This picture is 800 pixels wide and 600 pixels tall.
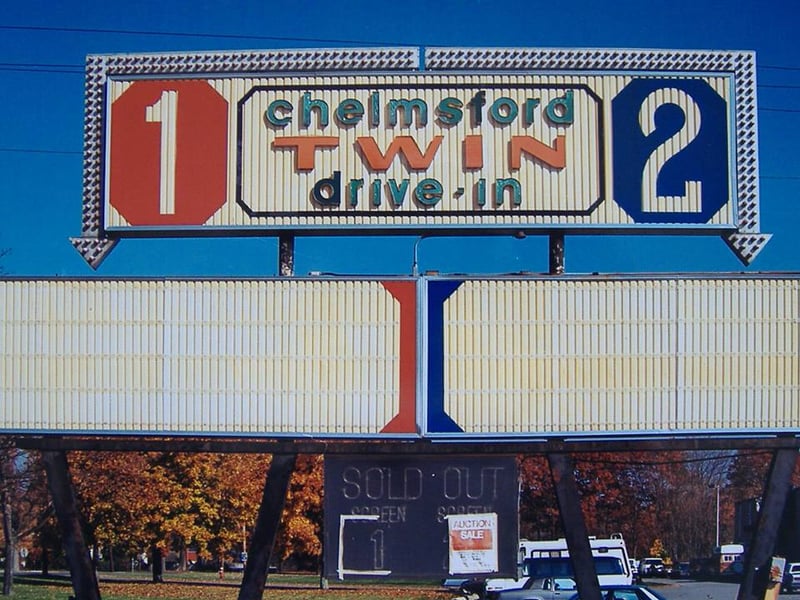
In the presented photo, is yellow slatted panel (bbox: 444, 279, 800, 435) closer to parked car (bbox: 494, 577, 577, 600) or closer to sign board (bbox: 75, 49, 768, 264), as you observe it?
sign board (bbox: 75, 49, 768, 264)

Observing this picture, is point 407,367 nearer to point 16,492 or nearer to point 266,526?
A: point 266,526

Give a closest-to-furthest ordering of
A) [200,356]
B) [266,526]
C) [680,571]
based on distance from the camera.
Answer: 1. [266,526]
2. [200,356]
3. [680,571]

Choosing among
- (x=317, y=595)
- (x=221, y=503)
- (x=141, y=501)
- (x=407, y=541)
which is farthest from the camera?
(x=221, y=503)

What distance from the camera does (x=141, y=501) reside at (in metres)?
38.2

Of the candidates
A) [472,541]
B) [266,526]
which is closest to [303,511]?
[266,526]

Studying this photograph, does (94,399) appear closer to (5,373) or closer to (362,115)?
(5,373)

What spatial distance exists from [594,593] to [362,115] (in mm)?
6529

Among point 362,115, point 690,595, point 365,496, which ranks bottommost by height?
point 690,595

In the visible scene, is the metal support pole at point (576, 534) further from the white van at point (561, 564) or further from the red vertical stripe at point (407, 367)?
the white van at point (561, 564)

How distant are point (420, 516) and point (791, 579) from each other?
29.2 metres

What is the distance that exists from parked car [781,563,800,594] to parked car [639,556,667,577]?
37.7 ft

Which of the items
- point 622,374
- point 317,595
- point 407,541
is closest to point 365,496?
point 407,541

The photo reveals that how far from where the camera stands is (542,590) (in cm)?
2808

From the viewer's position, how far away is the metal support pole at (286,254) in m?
15.1
